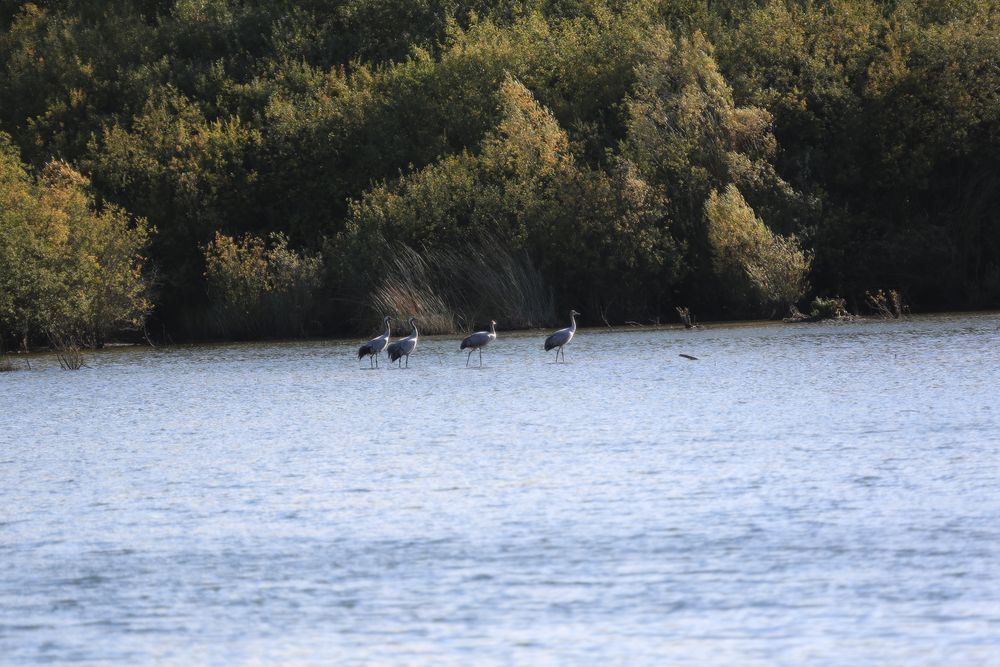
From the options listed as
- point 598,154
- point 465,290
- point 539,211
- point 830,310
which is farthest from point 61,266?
point 830,310

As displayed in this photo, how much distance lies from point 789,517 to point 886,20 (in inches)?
1865

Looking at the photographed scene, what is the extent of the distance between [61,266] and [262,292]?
7.01m

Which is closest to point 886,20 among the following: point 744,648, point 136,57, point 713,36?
point 713,36

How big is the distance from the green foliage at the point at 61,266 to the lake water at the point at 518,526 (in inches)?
825

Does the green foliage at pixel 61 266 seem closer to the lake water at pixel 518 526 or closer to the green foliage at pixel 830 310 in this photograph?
the lake water at pixel 518 526

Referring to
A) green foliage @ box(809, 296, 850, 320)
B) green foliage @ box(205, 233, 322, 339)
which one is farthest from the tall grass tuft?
green foliage @ box(809, 296, 850, 320)

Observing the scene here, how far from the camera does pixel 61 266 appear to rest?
48438 mm

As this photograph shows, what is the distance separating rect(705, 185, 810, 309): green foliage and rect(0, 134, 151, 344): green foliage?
19.0m

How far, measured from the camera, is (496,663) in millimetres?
9188

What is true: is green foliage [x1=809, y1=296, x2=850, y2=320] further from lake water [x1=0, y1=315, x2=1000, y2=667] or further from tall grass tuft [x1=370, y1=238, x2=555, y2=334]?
lake water [x1=0, y1=315, x2=1000, y2=667]

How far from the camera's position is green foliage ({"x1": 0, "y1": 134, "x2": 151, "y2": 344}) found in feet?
155

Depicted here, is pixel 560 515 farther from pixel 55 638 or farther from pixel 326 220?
pixel 326 220

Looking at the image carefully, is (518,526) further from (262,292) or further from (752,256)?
(262,292)

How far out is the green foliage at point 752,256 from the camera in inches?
1898
